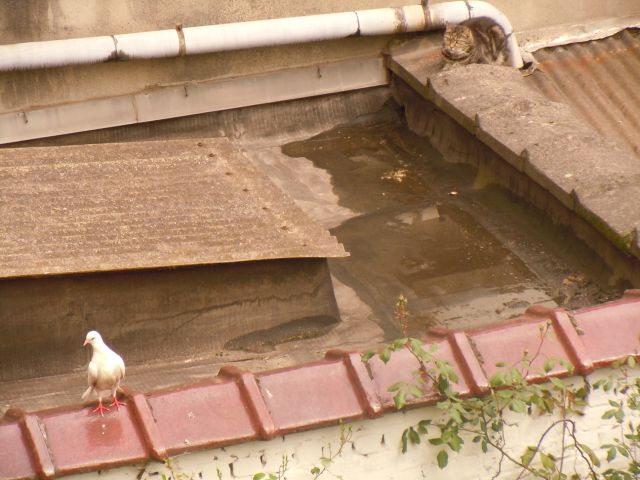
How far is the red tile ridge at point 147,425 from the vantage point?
170 inches

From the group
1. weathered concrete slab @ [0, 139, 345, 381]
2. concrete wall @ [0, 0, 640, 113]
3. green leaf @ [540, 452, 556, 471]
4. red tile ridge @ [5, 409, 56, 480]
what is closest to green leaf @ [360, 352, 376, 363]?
green leaf @ [540, 452, 556, 471]

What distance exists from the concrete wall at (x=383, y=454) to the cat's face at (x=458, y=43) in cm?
479

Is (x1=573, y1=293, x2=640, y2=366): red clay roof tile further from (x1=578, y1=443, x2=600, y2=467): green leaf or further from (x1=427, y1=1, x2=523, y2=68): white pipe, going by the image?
(x1=427, y1=1, x2=523, y2=68): white pipe

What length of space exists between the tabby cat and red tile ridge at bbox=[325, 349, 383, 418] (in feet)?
16.6

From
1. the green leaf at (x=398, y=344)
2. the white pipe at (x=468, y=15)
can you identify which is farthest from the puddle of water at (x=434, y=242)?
the green leaf at (x=398, y=344)

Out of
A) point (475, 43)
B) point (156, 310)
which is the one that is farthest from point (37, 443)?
point (475, 43)

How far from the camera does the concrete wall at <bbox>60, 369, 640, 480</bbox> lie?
4.46 metres

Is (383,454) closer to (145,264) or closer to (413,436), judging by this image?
(413,436)

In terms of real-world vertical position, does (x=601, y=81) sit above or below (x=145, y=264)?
below

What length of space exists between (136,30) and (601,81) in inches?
155

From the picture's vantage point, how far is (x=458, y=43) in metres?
9.43

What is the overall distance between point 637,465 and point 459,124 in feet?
13.8

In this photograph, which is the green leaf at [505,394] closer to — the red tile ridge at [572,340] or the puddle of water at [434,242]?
the red tile ridge at [572,340]

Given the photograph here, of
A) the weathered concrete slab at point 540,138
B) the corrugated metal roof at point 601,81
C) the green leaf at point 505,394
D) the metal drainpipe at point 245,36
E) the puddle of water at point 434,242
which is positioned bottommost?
the puddle of water at point 434,242
